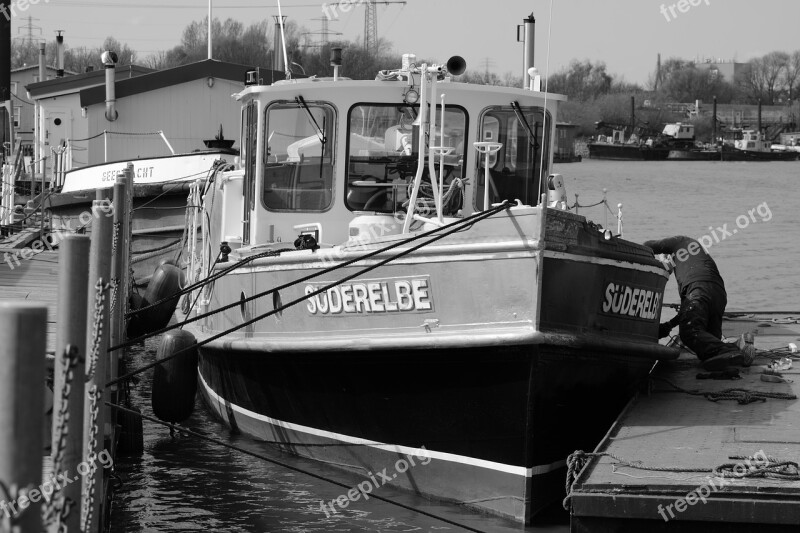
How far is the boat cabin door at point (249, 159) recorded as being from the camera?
8953mm

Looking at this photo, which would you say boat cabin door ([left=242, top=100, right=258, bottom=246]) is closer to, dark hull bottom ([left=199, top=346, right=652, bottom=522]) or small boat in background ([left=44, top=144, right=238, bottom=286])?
dark hull bottom ([left=199, top=346, right=652, bottom=522])

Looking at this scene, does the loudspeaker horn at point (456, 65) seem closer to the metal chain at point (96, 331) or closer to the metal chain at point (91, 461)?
the metal chain at point (96, 331)

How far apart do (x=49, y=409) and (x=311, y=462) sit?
10.1 feet

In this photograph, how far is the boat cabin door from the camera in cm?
895

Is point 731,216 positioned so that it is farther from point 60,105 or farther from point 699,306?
point 699,306

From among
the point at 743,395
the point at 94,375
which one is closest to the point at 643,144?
the point at 743,395

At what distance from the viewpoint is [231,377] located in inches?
373

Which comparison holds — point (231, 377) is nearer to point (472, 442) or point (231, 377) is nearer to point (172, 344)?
point (172, 344)

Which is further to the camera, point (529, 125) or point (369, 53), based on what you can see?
point (369, 53)

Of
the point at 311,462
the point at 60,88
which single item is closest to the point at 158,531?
the point at 311,462

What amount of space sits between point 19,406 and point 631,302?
559cm

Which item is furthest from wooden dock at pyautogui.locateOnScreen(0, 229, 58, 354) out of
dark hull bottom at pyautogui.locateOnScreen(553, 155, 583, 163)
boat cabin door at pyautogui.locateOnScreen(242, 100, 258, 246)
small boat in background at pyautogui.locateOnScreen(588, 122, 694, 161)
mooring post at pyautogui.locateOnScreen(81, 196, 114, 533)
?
small boat in background at pyautogui.locateOnScreen(588, 122, 694, 161)

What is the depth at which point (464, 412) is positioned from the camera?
7.27 m

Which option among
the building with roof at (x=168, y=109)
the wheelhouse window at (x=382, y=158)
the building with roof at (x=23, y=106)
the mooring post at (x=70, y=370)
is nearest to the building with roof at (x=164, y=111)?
the building with roof at (x=168, y=109)
